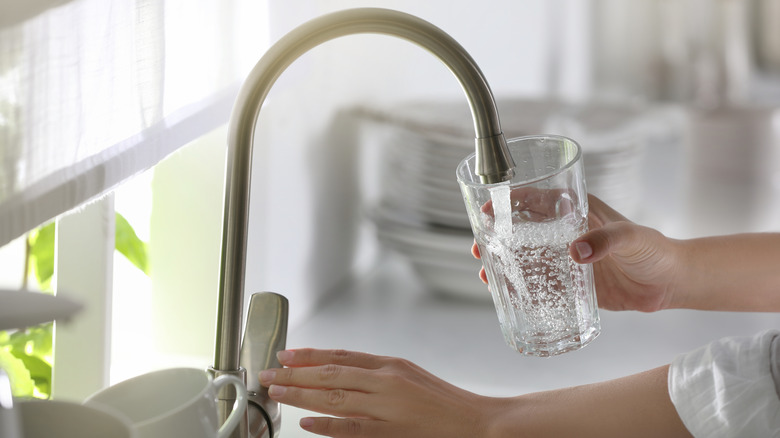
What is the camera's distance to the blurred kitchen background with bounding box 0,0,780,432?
1.02 meters

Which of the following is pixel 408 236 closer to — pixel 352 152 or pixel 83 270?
pixel 352 152

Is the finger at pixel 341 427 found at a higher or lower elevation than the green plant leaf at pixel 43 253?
lower

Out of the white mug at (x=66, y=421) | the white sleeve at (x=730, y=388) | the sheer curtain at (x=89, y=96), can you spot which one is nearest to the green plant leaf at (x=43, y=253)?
the sheer curtain at (x=89, y=96)

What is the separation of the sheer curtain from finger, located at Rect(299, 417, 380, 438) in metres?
0.24

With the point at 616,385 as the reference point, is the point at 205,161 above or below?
above

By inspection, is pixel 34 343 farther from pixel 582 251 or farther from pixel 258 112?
pixel 582 251

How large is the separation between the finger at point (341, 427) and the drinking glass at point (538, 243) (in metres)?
0.15

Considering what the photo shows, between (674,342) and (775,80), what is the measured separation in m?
2.27

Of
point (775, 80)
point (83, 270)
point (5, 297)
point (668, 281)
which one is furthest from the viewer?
point (775, 80)

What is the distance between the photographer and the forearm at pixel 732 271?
0.93 meters

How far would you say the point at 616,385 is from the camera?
843mm

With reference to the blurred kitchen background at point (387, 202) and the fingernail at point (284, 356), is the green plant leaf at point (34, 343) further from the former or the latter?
the fingernail at point (284, 356)

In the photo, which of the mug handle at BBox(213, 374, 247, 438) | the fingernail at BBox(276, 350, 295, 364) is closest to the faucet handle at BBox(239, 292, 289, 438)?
the fingernail at BBox(276, 350, 295, 364)

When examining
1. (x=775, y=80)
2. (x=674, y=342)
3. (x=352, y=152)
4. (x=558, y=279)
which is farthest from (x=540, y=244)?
(x=775, y=80)
